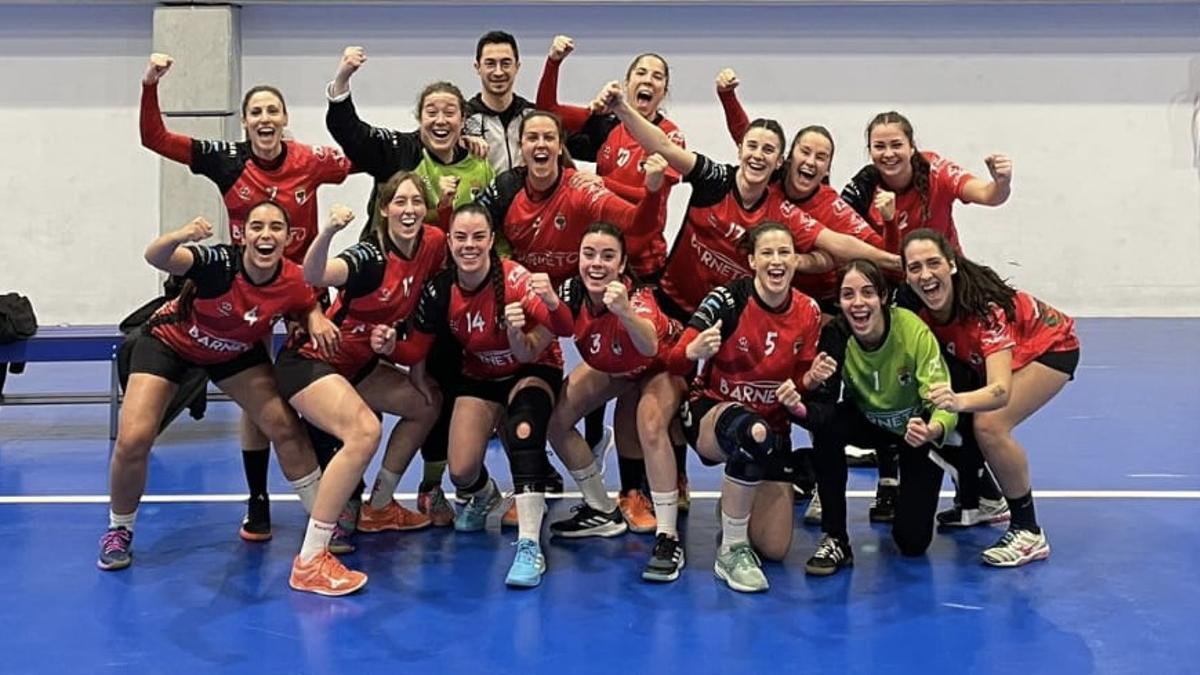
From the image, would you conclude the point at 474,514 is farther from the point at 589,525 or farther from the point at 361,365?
the point at 361,365

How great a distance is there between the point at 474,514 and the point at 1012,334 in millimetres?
2342

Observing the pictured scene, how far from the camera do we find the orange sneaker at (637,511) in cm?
522

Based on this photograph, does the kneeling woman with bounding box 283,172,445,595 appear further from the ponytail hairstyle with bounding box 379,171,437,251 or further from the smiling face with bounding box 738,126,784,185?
the smiling face with bounding box 738,126,784,185

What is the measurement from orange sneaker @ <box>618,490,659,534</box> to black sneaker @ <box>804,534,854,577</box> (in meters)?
0.74

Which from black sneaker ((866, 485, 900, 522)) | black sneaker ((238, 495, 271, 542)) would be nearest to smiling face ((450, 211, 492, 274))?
black sneaker ((238, 495, 271, 542))

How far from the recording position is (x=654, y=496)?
189 inches

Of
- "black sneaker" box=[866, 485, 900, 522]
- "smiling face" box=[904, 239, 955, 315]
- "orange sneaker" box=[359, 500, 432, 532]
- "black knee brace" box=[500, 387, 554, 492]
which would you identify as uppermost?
"smiling face" box=[904, 239, 955, 315]

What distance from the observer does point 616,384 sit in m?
5.05

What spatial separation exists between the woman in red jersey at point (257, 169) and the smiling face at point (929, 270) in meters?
2.53

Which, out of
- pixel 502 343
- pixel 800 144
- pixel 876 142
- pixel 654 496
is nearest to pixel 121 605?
pixel 502 343

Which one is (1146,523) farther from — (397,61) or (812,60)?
(397,61)

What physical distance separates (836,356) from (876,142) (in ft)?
3.56

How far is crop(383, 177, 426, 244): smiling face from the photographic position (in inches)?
183

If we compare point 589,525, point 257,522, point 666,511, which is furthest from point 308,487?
point 666,511
